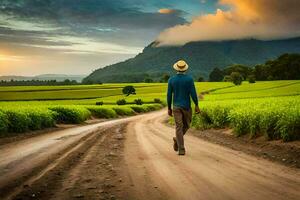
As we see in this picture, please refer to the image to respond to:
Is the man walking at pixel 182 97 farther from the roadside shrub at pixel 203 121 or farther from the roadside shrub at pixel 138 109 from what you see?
the roadside shrub at pixel 138 109

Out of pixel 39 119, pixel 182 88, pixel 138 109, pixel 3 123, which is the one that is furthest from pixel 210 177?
pixel 138 109

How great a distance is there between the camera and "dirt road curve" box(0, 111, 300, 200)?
743cm

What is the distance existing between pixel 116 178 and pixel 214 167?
2.47 metres

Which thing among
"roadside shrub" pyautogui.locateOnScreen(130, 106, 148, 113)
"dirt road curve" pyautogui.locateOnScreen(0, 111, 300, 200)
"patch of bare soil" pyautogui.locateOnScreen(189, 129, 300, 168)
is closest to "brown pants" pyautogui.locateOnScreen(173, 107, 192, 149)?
"dirt road curve" pyautogui.locateOnScreen(0, 111, 300, 200)

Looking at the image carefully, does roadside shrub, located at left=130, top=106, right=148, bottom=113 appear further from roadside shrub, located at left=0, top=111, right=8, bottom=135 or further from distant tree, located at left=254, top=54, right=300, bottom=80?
distant tree, located at left=254, top=54, right=300, bottom=80

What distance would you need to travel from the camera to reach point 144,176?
9188mm

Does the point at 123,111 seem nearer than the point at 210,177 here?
No

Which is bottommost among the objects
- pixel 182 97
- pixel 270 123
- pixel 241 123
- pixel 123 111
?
pixel 123 111

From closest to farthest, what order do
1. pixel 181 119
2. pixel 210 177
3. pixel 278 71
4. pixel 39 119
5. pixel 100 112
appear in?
1. pixel 210 177
2. pixel 181 119
3. pixel 39 119
4. pixel 100 112
5. pixel 278 71

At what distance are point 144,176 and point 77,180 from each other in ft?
4.45

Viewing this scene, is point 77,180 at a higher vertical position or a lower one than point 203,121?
higher

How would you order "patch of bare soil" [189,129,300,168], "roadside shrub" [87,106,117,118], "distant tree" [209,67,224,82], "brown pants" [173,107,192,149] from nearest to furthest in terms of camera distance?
1. "patch of bare soil" [189,129,300,168]
2. "brown pants" [173,107,192,149]
3. "roadside shrub" [87,106,117,118]
4. "distant tree" [209,67,224,82]

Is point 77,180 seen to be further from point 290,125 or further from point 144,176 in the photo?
point 290,125

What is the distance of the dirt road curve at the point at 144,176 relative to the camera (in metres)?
7.43
